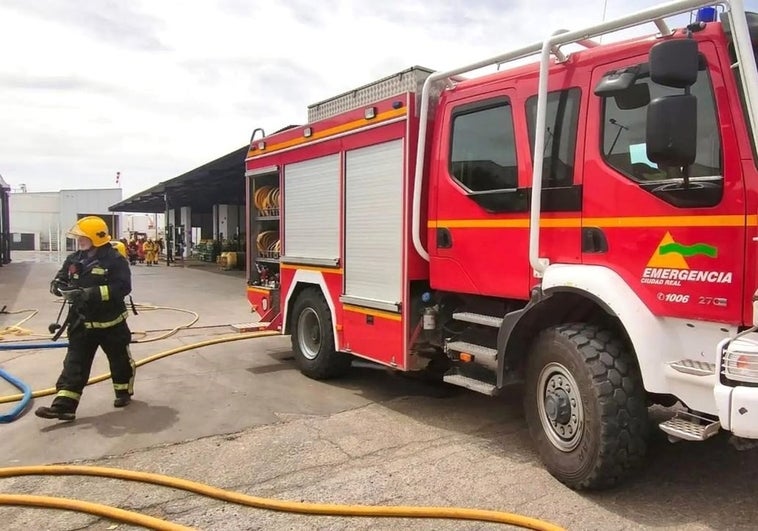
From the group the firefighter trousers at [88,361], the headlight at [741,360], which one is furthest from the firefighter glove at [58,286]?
the headlight at [741,360]

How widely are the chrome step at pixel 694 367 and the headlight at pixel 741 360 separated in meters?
0.21

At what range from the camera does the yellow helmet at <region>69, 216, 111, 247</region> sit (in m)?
5.44

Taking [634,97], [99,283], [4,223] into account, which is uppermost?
[634,97]

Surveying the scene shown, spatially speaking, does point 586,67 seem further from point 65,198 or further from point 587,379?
point 65,198

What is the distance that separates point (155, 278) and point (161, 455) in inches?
738

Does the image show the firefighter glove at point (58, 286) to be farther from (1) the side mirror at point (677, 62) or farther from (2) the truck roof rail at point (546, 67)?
(1) the side mirror at point (677, 62)

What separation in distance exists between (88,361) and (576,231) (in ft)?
14.2

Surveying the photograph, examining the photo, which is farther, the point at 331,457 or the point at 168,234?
the point at 168,234

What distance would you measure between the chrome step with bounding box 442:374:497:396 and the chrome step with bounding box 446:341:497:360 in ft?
0.69

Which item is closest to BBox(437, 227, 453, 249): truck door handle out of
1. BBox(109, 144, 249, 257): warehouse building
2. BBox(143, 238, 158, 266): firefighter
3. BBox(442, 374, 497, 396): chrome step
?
BBox(442, 374, 497, 396): chrome step

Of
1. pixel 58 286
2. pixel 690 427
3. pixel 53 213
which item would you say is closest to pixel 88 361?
pixel 58 286

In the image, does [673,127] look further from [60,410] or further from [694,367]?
[60,410]

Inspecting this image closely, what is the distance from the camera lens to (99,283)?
5.41 metres

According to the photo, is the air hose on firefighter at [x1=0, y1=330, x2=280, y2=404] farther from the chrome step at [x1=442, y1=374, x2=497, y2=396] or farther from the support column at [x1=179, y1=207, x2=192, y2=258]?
the support column at [x1=179, y1=207, x2=192, y2=258]
